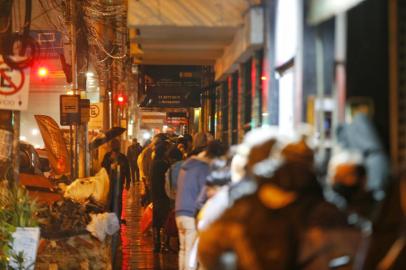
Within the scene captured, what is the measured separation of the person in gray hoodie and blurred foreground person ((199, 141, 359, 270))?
419 centimetres

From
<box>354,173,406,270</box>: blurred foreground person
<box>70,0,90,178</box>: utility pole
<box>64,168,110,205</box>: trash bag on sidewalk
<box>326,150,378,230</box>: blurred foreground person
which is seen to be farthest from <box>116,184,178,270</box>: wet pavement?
<box>354,173,406,270</box>: blurred foreground person

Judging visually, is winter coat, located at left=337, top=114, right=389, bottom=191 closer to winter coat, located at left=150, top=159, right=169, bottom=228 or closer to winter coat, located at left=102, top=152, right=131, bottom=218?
winter coat, located at left=102, top=152, right=131, bottom=218

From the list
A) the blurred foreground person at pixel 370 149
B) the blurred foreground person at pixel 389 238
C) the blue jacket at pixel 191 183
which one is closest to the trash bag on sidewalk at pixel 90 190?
the blue jacket at pixel 191 183

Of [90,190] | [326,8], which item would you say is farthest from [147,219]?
[326,8]

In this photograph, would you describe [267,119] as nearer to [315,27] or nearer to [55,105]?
[315,27]

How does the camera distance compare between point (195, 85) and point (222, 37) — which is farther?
point (195, 85)

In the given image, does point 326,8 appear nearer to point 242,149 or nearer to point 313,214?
point 242,149

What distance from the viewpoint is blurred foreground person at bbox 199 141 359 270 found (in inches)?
179

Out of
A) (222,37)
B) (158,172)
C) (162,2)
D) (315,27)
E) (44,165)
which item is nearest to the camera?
(315,27)

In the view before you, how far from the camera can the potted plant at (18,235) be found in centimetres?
906

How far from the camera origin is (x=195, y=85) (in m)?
20.8

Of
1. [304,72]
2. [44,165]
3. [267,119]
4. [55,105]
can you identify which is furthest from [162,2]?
[55,105]

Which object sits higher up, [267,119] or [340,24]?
[340,24]

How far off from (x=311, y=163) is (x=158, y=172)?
31.2 ft
